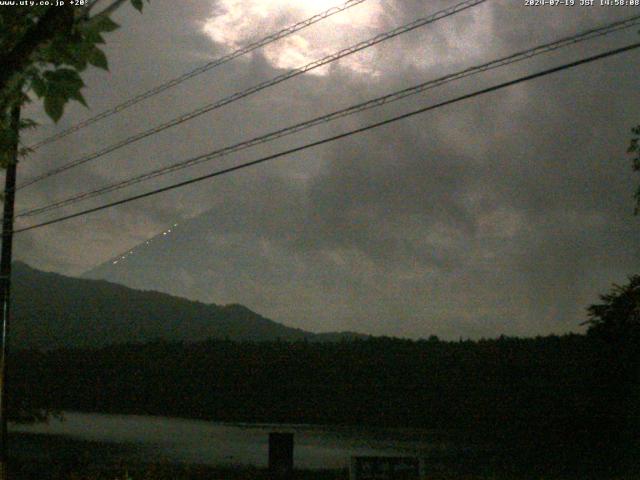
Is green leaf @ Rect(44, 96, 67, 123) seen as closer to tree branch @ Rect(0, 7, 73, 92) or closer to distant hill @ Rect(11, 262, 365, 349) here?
Result: tree branch @ Rect(0, 7, 73, 92)

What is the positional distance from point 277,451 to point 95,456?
8.95 meters

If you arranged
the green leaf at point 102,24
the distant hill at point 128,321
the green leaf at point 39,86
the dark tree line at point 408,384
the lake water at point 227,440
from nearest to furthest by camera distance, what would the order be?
the green leaf at point 39,86, the green leaf at point 102,24, the lake water at point 227,440, the dark tree line at point 408,384, the distant hill at point 128,321

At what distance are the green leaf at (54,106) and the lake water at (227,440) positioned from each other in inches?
682

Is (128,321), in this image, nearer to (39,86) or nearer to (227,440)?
(227,440)

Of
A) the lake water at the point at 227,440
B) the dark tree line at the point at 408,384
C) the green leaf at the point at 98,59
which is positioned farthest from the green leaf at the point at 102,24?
the dark tree line at the point at 408,384

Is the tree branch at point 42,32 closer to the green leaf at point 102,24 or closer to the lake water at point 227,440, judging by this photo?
the green leaf at point 102,24

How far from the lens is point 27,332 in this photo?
536ft

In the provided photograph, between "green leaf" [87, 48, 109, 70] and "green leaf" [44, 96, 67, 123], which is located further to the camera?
"green leaf" [87, 48, 109, 70]

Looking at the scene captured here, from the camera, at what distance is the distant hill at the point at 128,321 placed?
161750 millimetres

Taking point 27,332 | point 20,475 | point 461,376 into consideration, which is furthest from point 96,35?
point 27,332

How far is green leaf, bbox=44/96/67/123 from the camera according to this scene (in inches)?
174

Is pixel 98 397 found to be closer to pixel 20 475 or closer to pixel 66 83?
pixel 20 475

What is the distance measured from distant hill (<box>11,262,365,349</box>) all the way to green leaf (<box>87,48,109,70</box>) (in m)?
151

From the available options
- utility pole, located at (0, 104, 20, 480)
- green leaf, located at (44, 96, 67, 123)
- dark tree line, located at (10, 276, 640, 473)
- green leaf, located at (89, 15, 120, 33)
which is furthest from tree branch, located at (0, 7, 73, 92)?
dark tree line, located at (10, 276, 640, 473)
